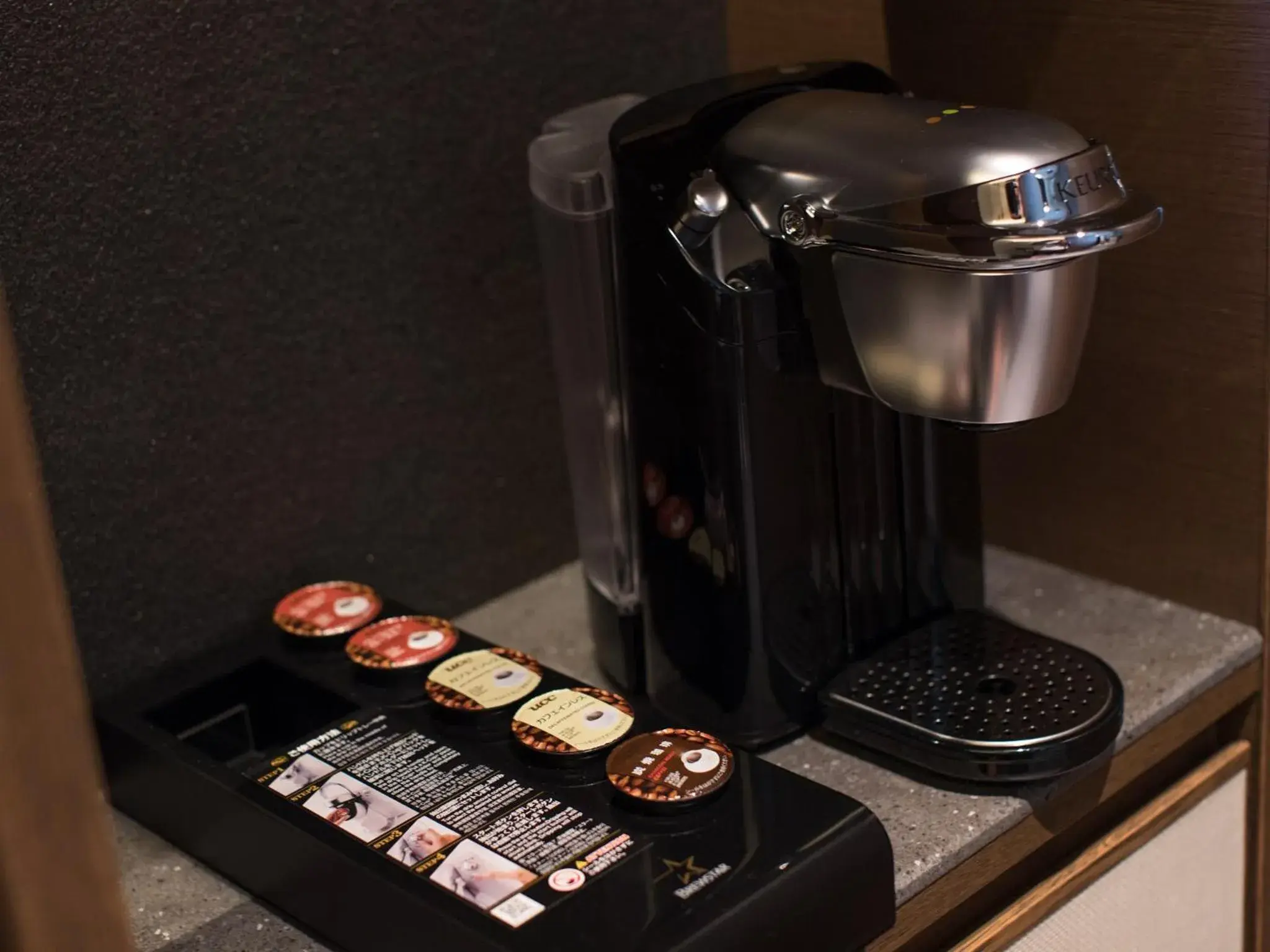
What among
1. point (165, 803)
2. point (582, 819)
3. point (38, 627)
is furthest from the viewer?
point (165, 803)

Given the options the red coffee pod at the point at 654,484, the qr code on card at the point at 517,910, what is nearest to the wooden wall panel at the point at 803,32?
the red coffee pod at the point at 654,484

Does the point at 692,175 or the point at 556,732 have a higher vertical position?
the point at 692,175

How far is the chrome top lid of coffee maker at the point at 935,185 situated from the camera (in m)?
0.63

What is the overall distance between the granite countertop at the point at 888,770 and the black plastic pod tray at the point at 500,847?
0.7 inches

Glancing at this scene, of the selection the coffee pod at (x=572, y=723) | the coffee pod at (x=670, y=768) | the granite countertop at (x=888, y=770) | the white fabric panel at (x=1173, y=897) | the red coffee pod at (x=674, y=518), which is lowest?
the white fabric panel at (x=1173, y=897)

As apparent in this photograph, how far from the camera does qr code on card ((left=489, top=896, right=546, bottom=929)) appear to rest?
0.60 metres

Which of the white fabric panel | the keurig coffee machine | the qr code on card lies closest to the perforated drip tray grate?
the keurig coffee machine

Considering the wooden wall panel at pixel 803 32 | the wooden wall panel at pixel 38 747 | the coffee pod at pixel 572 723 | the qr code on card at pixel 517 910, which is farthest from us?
the wooden wall panel at pixel 803 32

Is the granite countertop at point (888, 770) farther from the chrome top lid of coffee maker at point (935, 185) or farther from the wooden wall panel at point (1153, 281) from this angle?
the chrome top lid of coffee maker at point (935, 185)

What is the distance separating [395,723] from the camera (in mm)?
749

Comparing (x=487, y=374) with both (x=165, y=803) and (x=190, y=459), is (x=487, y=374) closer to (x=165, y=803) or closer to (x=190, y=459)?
(x=190, y=459)

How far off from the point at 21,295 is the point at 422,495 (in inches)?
10.8

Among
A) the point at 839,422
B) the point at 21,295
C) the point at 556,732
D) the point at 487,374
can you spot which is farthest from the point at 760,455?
the point at 21,295

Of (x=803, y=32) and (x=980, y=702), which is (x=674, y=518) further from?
(x=803, y=32)
